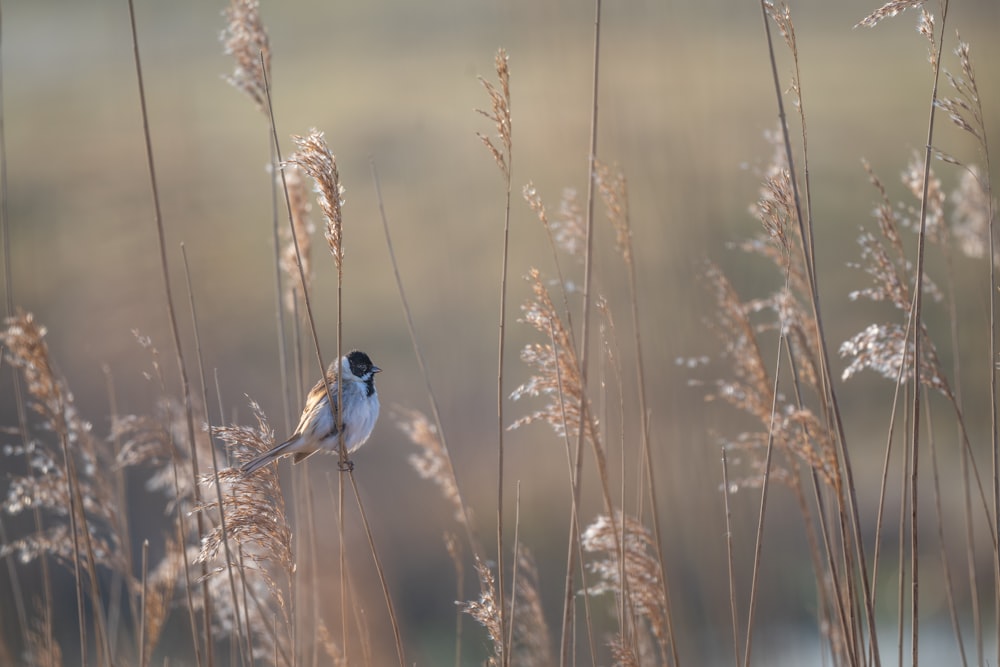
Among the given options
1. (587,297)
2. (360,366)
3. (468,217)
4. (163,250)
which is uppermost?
(468,217)

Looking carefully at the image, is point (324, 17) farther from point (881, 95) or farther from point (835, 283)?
point (835, 283)

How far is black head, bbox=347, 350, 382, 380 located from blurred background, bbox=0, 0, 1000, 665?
4.81ft

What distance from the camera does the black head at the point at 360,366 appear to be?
14.0 feet

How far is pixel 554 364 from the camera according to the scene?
2.64m

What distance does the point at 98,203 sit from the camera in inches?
547

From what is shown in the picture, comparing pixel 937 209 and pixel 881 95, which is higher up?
pixel 881 95

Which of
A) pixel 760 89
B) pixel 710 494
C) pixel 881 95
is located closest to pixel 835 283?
pixel 760 89

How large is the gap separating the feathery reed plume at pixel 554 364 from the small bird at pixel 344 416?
91 cm

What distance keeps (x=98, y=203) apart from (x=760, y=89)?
962cm

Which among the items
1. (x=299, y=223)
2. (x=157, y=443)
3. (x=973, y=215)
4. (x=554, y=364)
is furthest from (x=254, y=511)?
(x=973, y=215)

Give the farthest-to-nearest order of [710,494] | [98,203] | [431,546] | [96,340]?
[98,203] → [96,340] → [431,546] → [710,494]

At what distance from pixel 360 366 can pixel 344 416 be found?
463 millimetres

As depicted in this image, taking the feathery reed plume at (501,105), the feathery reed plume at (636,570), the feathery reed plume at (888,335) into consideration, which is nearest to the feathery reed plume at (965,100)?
the feathery reed plume at (888,335)

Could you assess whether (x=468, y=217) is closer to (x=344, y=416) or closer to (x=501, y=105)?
(x=344, y=416)
